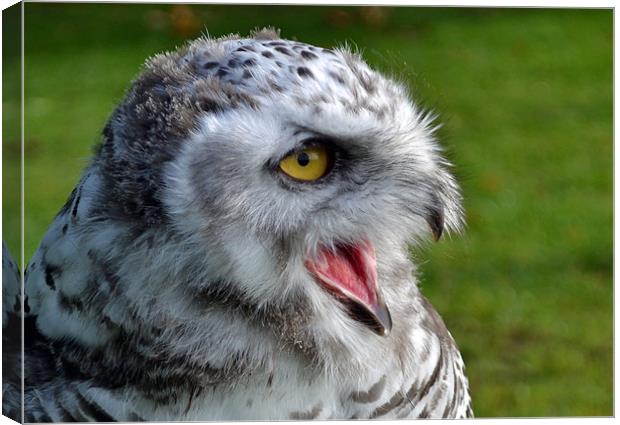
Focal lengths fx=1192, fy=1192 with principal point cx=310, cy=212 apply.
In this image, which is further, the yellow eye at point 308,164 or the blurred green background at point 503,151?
the blurred green background at point 503,151

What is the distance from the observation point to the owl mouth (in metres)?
1.50

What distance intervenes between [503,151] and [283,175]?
281 cm

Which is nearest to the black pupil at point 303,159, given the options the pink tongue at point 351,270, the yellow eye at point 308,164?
the yellow eye at point 308,164

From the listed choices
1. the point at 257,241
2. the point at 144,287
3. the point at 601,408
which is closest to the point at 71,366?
the point at 144,287

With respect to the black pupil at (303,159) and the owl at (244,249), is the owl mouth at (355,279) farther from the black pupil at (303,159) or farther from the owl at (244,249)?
the black pupil at (303,159)

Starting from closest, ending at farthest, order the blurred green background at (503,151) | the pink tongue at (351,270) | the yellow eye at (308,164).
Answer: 1. the yellow eye at (308,164)
2. the pink tongue at (351,270)
3. the blurred green background at (503,151)

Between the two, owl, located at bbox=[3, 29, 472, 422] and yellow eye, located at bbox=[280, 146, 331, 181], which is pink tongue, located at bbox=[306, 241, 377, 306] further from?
yellow eye, located at bbox=[280, 146, 331, 181]

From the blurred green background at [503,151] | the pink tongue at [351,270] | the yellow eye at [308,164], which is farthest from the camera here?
the blurred green background at [503,151]

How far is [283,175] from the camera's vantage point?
140 cm

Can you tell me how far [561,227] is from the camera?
11.9 feet

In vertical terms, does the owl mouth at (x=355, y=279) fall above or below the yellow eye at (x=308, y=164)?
below

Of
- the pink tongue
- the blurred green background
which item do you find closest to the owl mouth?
the pink tongue

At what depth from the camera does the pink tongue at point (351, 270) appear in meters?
1.50

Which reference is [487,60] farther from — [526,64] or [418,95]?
[418,95]
